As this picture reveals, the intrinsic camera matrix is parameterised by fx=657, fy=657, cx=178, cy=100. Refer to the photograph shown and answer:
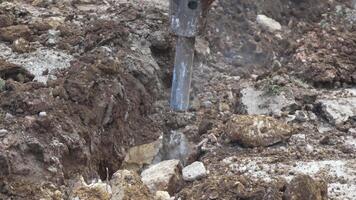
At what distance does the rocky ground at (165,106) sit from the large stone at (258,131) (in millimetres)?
12

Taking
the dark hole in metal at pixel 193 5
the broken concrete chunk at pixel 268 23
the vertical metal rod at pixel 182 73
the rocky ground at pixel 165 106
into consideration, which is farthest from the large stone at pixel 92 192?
the broken concrete chunk at pixel 268 23

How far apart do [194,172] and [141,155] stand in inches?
49.3

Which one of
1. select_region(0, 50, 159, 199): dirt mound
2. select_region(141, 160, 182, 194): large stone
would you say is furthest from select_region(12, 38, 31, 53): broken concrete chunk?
select_region(141, 160, 182, 194): large stone

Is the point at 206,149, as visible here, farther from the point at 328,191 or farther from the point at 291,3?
the point at 291,3

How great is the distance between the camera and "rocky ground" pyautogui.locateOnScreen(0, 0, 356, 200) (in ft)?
19.6

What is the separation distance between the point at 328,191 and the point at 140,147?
8.04ft

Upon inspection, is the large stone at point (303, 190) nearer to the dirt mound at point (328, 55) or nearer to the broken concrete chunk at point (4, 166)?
the broken concrete chunk at point (4, 166)

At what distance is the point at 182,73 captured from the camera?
7.67m

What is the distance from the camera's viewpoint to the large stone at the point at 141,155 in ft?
24.2

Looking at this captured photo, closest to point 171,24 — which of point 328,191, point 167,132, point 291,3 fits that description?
point 167,132

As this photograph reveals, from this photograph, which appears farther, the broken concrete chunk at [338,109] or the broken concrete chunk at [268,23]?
the broken concrete chunk at [268,23]

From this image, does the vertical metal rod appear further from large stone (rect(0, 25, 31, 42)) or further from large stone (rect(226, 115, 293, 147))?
large stone (rect(0, 25, 31, 42))

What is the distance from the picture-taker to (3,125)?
6195 millimetres

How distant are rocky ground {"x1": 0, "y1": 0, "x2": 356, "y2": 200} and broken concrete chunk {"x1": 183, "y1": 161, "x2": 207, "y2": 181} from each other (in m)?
0.01
